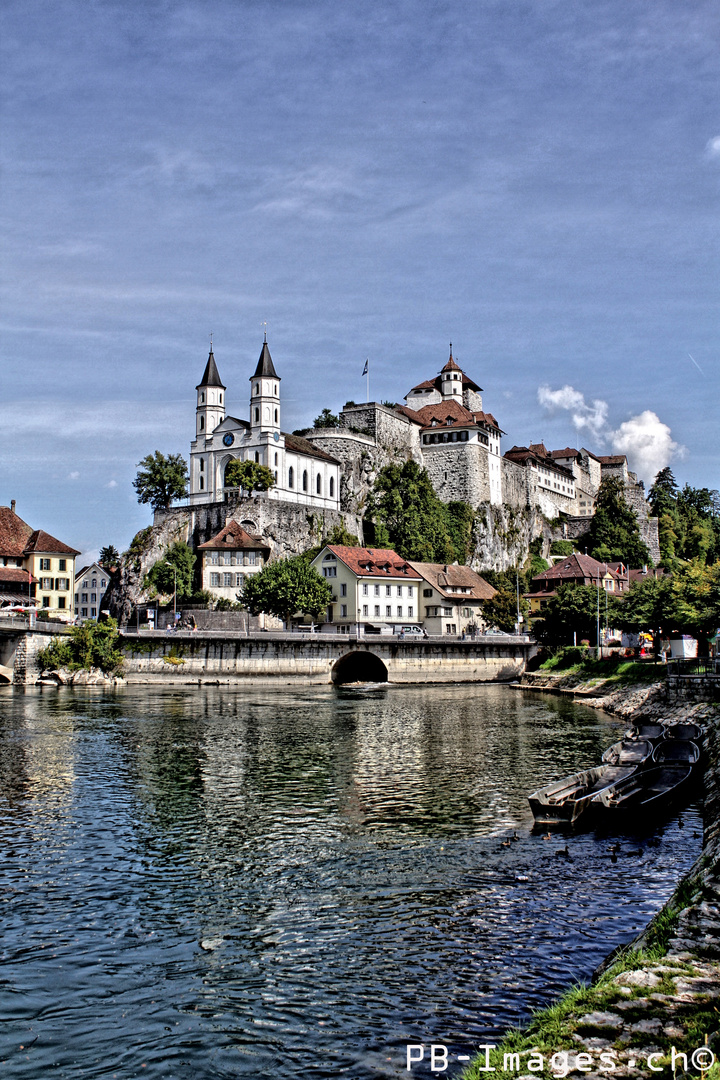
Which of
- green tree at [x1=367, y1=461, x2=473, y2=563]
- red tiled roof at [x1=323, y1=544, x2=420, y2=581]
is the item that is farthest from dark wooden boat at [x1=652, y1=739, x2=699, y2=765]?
green tree at [x1=367, y1=461, x2=473, y2=563]

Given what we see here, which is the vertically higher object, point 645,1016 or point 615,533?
point 615,533

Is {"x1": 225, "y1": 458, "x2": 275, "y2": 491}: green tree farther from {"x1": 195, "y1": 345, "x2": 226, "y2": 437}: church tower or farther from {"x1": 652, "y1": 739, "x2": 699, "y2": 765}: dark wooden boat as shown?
{"x1": 652, "y1": 739, "x2": 699, "y2": 765}: dark wooden boat

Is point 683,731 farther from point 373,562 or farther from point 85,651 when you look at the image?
point 373,562

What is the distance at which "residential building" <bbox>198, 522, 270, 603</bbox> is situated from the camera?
9544cm

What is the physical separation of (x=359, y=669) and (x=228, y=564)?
1923 centimetres

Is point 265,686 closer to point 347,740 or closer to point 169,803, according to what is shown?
point 347,740

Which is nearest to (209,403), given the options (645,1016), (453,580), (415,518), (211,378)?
(211,378)

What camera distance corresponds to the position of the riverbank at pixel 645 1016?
8797mm

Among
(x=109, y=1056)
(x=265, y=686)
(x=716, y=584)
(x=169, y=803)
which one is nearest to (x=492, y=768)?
(x=169, y=803)

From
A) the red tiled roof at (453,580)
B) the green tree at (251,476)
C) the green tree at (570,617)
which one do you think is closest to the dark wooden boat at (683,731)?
the green tree at (570,617)

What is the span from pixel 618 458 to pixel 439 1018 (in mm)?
171555

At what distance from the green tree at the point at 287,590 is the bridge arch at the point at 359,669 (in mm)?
5993

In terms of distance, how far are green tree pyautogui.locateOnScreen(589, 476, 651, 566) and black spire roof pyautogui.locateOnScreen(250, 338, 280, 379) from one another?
188 feet

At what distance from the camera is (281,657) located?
265 ft
